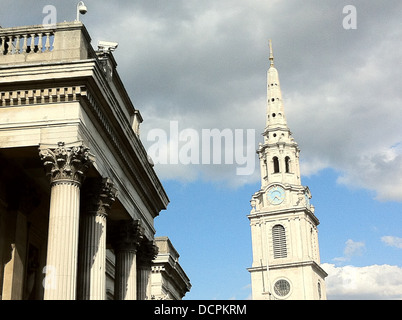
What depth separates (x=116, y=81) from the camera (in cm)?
2809

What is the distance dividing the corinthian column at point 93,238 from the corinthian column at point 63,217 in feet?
7.30

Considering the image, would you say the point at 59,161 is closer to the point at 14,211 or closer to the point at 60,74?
the point at 60,74

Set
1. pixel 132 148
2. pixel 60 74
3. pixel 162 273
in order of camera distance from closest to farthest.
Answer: pixel 60 74 < pixel 132 148 < pixel 162 273

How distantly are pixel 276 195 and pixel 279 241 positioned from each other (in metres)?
10.4

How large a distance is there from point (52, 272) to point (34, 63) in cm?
676

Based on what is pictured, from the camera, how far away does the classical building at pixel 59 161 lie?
798 inches

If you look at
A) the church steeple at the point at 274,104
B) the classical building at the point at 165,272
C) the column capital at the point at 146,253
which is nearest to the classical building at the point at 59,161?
the column capital at the point at 146,253

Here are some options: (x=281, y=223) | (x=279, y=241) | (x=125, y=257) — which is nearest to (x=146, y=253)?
(x=125, y=257)

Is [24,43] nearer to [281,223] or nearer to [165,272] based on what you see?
[165,272]

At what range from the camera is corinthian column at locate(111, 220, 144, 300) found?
28.0 meters

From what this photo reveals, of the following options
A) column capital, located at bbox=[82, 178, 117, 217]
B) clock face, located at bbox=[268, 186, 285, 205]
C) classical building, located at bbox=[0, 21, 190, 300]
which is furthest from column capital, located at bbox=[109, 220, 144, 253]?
clock face, located at bbox=[268, 186, 285, 205]

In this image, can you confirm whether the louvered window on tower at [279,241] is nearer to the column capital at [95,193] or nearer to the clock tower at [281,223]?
the clock tower at [281,223]

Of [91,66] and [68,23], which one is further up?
[68,23]
